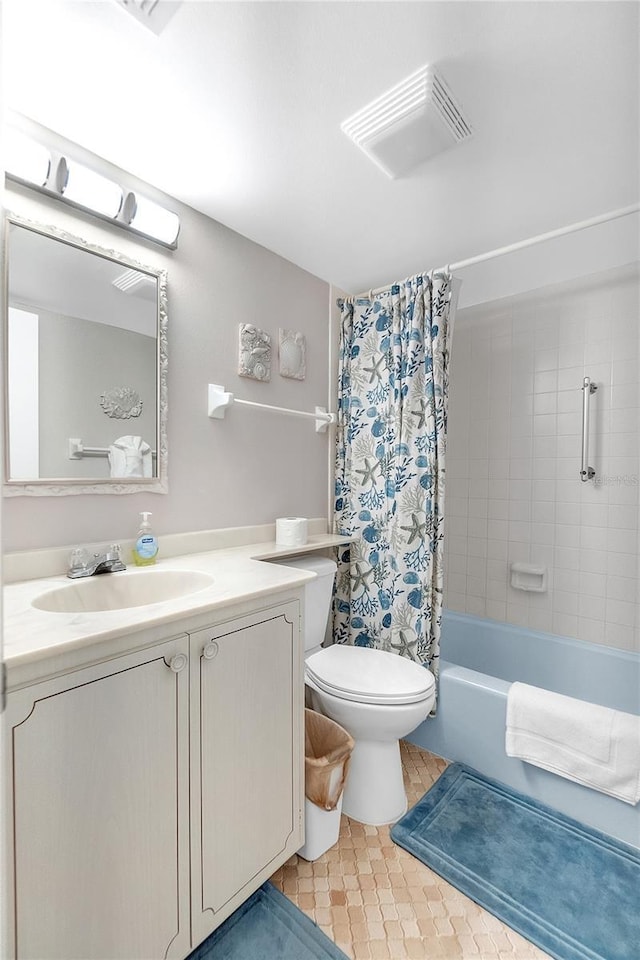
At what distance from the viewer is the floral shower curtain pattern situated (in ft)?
6.70

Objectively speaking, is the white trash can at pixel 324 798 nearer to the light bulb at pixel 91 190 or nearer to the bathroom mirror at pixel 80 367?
the bathroom mirror at pixel 80 367

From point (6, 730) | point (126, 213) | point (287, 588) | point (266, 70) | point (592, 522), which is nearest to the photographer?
point (6, 730)

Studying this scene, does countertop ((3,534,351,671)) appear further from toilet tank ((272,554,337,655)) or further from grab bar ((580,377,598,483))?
grab bar ((580,377,598,483))

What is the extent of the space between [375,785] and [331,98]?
2124 millimetres

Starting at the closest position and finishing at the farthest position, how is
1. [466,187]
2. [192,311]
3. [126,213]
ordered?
1. [126,213]
2. [466,187]
3. [192,311]

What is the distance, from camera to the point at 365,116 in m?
1.33

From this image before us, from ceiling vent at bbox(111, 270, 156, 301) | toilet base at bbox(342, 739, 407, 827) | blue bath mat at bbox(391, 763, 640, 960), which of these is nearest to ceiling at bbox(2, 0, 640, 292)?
ceiling vent at bbox(111, 270, 156, 301)

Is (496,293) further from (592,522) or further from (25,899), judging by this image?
(25,899)

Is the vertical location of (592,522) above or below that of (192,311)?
below

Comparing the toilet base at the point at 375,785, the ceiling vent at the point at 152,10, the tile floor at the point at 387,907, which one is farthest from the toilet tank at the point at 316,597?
the ceiling vent at the point at 152,10

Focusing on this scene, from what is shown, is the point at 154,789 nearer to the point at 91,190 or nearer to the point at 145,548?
the point at 145,548

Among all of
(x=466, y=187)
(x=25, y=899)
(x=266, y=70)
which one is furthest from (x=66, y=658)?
(x=466, y=187)

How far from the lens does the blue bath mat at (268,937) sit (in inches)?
46.2

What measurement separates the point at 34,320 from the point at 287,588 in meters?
1.06
